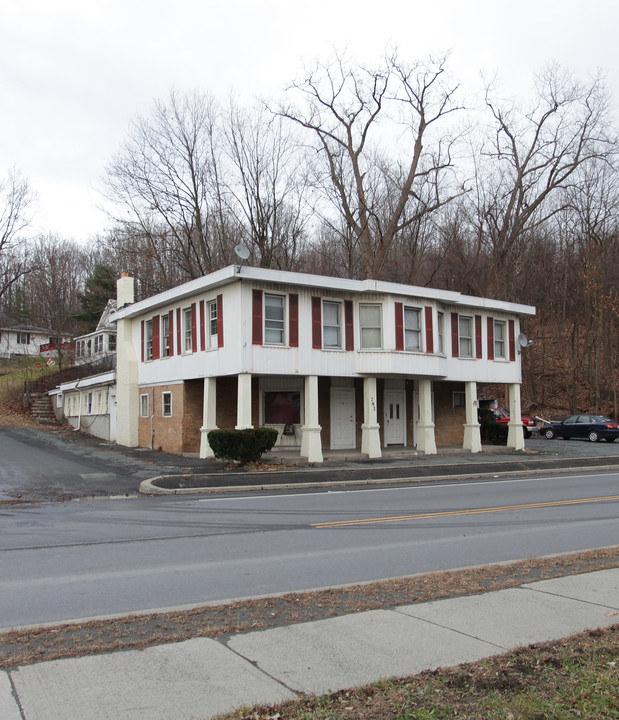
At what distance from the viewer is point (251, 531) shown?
1073 cm

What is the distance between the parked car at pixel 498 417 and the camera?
119ft

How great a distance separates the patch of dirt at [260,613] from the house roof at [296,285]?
15.0 metres

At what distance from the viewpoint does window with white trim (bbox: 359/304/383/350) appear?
79.6 feet

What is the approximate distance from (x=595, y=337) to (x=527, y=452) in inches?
713

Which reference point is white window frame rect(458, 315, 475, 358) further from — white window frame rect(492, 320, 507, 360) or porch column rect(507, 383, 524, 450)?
porch column rect(507, 383, 524, 450)

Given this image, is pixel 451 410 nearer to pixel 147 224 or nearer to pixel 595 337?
pixel 595 337

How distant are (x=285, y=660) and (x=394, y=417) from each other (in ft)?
78.8

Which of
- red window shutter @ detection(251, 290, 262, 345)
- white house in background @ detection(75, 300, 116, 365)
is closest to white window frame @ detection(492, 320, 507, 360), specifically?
red window shutter @ detection(251, 290, 262, 345)

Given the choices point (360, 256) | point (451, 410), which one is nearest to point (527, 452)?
point (451, 410)

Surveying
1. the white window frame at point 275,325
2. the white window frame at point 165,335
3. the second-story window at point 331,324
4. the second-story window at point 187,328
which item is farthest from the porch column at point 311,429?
the white window frame at point 165,335

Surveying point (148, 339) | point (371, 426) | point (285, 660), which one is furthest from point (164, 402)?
point (285, 660)

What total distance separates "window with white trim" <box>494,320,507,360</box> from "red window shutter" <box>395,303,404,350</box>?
22.2 ft

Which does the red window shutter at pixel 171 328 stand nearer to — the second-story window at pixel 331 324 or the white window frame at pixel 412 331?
the second-story window at pixel 331 324

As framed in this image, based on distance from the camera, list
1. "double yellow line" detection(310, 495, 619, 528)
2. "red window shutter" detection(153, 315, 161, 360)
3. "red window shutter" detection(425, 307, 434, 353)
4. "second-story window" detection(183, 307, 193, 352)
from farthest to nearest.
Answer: "red window shutter" detection(153, 315, 161, 360)
"red window shutter" detection(425, 307, 434, 353)
"second-story window" detection(183, 307, 193, 352)
"double yellow line" detection(310, 495, 619, 528)
